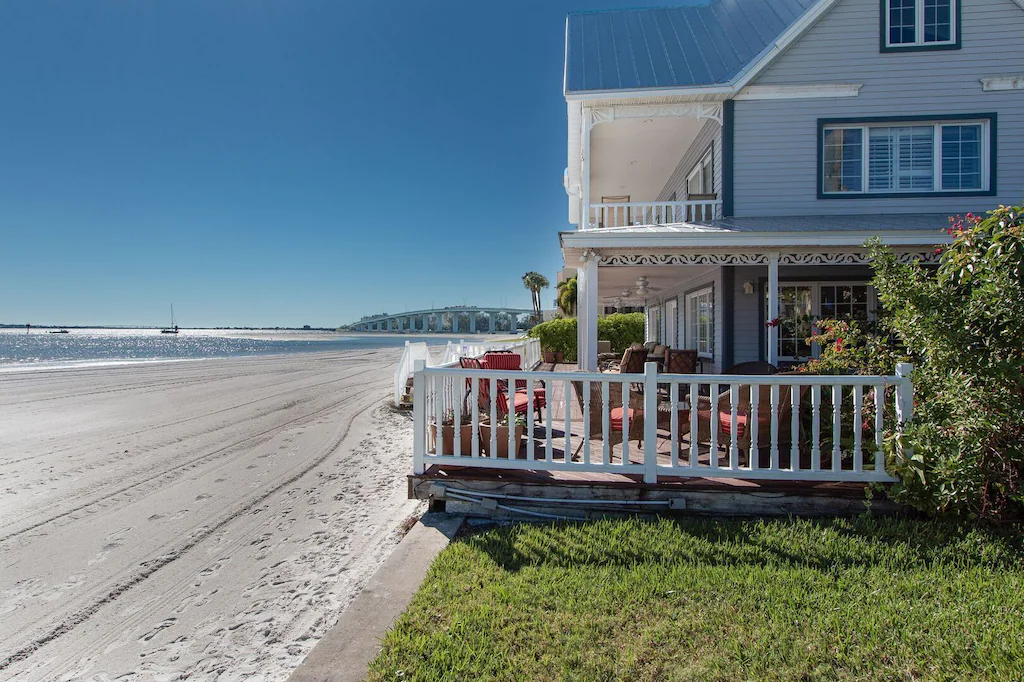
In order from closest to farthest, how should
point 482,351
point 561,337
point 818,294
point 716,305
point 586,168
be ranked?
point 586,168 < point 818,294 < point 716,305 < point 482,351 < point 561,337

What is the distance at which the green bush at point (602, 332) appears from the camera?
21469 millimetres

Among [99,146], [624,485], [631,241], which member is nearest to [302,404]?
[631,241]

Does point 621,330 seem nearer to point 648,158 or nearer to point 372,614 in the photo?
point 648,158

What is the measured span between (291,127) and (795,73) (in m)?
24.9

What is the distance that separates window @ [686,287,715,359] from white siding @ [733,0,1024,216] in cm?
227

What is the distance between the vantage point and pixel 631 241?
8.40 m

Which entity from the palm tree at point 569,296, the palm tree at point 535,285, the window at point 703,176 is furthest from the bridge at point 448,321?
the window at point 703,176

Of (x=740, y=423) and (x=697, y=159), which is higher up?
(x=697, y=159)

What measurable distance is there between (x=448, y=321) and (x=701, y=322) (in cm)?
15338

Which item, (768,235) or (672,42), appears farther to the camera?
(672,42)

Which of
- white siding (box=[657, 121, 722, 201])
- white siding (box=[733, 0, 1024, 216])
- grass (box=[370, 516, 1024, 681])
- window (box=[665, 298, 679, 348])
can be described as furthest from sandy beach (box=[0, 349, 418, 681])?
window (box=[665, 298, 679, 348])

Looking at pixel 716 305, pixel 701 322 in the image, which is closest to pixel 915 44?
pixel 716 305

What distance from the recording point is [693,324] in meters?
12.9

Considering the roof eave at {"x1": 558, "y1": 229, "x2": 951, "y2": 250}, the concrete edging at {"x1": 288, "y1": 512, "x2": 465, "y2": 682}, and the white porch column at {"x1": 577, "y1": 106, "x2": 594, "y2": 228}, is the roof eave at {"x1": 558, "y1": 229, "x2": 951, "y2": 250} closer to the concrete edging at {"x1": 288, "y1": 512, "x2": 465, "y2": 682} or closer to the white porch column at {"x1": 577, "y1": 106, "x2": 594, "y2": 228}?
the white porch column at {"x1": 577, "y1": 106, "x2": 594, "y2": 228}
